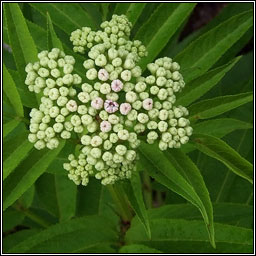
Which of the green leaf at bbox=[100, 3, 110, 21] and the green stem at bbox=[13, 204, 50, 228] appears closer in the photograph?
the green leaf at bbox=[100, 3, 110, 21]

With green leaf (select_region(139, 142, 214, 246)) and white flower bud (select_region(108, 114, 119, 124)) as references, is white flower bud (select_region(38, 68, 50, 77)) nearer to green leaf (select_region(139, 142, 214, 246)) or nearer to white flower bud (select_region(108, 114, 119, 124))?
white flower bud (select_region(108, 114, 119, 124))

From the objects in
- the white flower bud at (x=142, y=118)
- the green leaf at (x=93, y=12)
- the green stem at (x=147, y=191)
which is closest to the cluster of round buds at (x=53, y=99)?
→ the white flower bud at (x=142, y=118)

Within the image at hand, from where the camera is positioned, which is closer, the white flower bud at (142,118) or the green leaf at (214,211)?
the white flower bud at (142,118)

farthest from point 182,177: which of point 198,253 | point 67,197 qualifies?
point 67,197

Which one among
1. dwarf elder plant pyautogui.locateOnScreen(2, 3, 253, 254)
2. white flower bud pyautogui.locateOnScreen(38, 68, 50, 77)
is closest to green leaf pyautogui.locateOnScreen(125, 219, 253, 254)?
dwarf elder plant pyautogui.locateOnScreen(2, 3, 253, 254)

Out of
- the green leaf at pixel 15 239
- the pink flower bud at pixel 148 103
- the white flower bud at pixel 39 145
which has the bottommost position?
the green leaf at pixel 15 239

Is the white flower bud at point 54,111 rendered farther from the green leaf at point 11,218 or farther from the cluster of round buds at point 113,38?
the green leaf at point 11,218

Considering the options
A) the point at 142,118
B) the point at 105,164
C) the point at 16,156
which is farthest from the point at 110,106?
the point at 16,156
